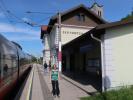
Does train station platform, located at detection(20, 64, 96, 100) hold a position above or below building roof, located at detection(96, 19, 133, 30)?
below

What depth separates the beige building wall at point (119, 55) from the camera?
48.5 ft

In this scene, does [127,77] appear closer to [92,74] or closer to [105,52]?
[105,52]

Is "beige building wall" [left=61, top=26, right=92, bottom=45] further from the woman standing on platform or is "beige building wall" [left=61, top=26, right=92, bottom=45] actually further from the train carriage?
the woman standing on platform

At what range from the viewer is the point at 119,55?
14.9 meters

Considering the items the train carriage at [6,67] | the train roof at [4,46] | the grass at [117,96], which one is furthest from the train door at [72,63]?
the grass at [117,96]

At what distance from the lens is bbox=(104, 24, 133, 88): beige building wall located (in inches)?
582

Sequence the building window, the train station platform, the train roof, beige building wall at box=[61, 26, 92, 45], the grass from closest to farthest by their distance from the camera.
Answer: the train roof → the grass → the train station platform → beige building wall at box=[61, 26, 92, 45] → the building window

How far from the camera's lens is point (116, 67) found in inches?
585

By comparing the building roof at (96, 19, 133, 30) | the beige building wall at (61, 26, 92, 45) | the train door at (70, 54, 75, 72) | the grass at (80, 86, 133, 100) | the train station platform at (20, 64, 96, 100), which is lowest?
the train station platform at (20, 64, 96, 100)

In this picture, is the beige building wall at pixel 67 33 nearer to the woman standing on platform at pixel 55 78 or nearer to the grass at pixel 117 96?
the woman standing on platform at pixel 55 78

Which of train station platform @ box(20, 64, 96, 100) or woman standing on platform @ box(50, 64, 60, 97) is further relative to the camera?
woman standing on platform @ box(50, 64, 60, 97)

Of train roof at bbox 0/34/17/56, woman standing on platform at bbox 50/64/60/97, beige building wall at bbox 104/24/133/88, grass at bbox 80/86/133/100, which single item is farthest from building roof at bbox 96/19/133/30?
train roof at bbox 0/34/17/56

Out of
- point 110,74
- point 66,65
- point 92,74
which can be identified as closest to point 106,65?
point 110,74

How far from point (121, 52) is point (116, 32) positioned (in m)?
1.08
